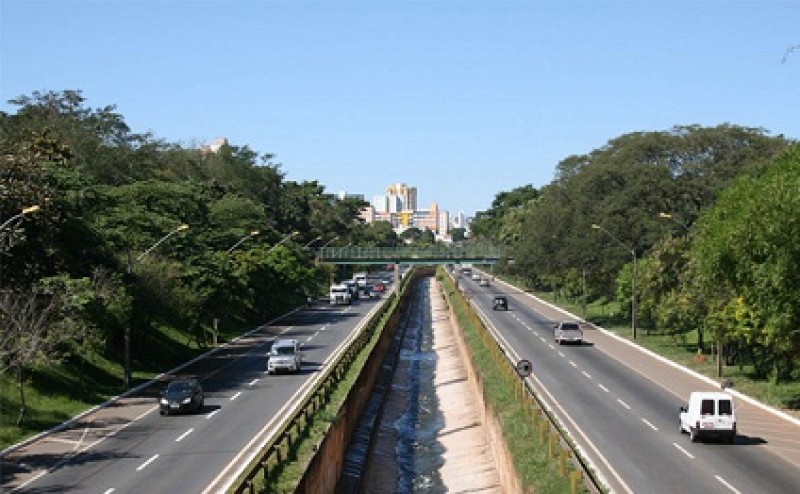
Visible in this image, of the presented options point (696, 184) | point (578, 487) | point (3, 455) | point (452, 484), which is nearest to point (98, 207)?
point (3, 455)

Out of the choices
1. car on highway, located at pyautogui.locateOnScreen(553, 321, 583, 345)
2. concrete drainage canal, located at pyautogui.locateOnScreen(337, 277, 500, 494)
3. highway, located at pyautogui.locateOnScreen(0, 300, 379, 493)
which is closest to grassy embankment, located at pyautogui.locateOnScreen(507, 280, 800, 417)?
car on highway, located at pyautogui.locateOnScreen(553, 321, 583, 345)

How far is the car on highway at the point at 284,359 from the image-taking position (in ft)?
177

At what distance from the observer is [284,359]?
177 ft

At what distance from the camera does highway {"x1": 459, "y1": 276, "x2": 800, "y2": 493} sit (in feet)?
85.9

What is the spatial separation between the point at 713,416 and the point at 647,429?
11.3 ft

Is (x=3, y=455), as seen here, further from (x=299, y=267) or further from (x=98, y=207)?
(x=299, y=267)

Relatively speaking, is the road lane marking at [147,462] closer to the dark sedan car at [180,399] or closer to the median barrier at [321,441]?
the median barrier at [321,441]

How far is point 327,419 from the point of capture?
3394cm

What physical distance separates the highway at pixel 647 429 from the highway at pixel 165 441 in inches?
423

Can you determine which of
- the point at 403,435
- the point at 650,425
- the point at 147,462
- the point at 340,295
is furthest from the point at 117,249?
the point at 340,295

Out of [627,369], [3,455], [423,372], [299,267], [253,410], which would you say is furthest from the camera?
[299,267]

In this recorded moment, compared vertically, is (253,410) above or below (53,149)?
below

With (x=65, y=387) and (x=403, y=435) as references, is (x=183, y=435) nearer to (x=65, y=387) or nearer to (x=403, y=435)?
(x=65, y=387)

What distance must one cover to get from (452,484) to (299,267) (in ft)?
226
